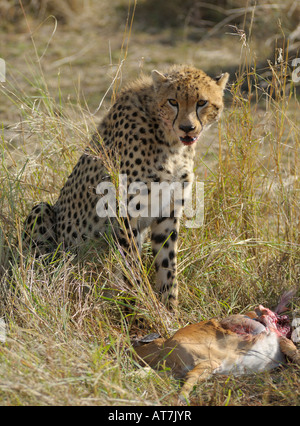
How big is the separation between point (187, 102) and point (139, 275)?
2.66 ft

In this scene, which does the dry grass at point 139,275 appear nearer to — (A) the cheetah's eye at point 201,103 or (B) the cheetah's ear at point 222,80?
(B) the cheetah's ear at point 222,80

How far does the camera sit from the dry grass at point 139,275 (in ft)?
7.55

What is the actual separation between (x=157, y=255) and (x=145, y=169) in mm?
433

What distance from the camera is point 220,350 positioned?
103 inches

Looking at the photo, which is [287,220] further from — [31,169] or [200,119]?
[31,169]

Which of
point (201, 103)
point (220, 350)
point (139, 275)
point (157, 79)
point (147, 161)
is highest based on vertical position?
point (157, 79)

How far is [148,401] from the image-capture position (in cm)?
222

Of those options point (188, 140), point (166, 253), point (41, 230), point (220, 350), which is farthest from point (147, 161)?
point (220, 350)

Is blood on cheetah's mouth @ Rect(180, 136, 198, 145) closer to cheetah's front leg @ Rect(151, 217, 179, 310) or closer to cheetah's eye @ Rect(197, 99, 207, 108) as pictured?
cheetah's eye @ Rect(197, 99, 207, 108)

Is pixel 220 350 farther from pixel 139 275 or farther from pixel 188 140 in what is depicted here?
pixel 188 140

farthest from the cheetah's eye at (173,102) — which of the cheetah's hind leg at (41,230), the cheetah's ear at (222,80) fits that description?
the cheetah's hind leg at (41,230)

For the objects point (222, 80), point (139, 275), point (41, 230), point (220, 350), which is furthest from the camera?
point (41, 230)

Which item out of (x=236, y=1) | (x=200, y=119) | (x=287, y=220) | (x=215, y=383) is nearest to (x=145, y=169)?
(x=200, y=119)

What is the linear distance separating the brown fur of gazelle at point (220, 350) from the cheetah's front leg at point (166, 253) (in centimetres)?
51
